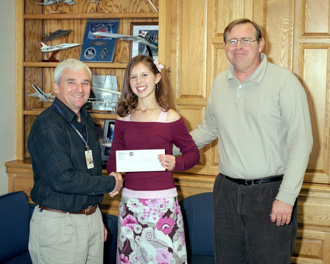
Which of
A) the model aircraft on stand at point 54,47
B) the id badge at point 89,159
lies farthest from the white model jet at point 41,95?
the id badge at point 89,159

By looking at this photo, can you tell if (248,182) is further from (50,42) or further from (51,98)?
(50,42)

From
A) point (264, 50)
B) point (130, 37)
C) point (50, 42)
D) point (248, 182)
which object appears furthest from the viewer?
point (50, 42)

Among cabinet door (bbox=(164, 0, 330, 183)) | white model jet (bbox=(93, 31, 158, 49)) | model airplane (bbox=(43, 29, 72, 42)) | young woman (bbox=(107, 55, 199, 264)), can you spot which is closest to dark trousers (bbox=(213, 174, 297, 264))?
young woman (bbox=(107, 55, 199, 264))

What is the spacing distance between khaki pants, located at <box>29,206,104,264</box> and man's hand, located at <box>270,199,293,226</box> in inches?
34.0

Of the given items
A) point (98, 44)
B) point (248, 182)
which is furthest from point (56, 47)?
point (248, 182)

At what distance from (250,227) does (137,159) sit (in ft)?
2.04

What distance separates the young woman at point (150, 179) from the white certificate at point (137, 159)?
0.04 meters

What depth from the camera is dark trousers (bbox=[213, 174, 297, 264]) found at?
71.0 inches

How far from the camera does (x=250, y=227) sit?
6.05ft

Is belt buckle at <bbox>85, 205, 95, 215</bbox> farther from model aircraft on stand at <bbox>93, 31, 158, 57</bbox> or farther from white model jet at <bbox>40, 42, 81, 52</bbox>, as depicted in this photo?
white model jet at <bbox>40, 42, 81, 52</bbox>

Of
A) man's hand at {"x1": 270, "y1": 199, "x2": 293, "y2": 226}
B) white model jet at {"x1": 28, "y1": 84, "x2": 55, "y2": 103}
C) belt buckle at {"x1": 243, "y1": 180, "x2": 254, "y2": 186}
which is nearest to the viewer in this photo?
man's hand at {"x1": 270, "y1": 199, "x2": 293, "y2": 226}

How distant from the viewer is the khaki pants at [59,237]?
1.78 m

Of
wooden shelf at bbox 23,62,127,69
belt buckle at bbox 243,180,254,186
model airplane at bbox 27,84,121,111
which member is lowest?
belt buckle at bbox 243,180,254,186

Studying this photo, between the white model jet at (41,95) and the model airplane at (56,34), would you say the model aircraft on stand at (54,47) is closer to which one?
the model airplane at (56,34)
